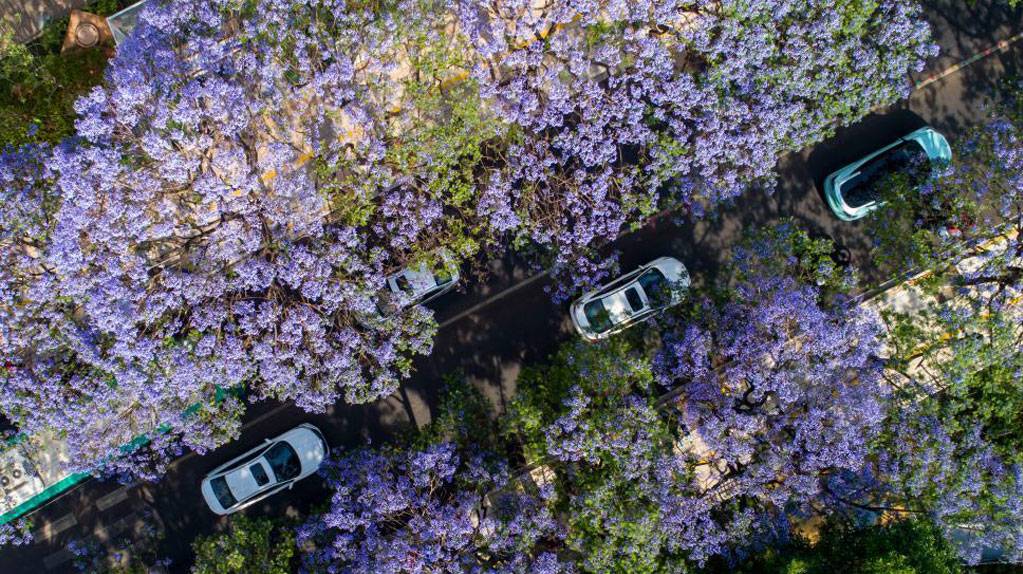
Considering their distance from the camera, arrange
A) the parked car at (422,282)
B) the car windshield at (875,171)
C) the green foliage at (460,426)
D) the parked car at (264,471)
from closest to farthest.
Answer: the green foliage at (460,426)
the parked car at (422,282)
the parked car at (264,471)
the car windshield at (875,171)

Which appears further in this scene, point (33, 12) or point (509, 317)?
point (509, 317)

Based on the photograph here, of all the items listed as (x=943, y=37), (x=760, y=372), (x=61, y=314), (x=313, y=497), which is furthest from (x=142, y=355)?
(x=943, y=37)

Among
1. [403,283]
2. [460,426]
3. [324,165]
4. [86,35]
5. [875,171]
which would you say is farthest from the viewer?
[875,171]

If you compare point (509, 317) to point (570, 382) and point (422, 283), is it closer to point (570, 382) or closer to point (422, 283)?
point (422, 283)

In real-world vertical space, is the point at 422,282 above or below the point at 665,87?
below

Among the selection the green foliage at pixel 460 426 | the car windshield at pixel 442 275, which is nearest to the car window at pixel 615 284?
the car windshield at pixel 442 275

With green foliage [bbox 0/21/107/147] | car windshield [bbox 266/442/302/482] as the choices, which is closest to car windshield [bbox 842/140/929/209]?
car windshield [bbox 266/442/302/482]

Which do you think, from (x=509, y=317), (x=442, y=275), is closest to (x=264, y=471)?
(x=442, y=275)

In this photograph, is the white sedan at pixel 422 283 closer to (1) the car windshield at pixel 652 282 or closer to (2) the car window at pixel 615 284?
(2) the car window at pixel 615 284

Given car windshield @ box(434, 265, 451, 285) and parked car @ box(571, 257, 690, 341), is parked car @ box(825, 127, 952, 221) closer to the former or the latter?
parked car @ box(571, 257, 690, 341)
